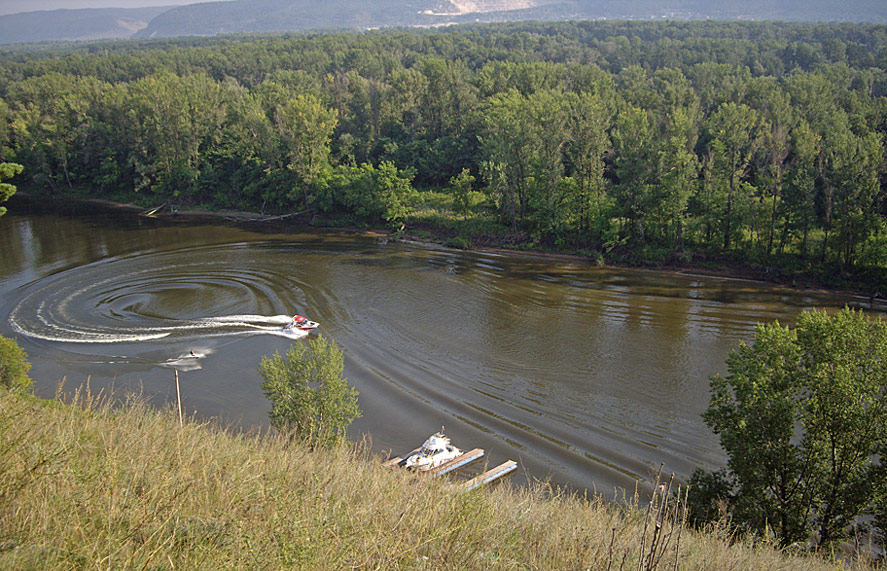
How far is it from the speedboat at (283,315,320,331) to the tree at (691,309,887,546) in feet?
63.9

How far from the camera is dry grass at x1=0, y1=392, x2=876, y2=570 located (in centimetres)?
609

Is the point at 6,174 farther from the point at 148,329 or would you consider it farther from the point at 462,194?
the point at 462,194

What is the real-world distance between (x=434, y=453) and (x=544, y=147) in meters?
30.7

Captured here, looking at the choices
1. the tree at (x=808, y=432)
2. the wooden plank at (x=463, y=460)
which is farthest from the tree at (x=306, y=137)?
→ the tree at (x=808, y=432)

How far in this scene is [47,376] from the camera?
82.0 ft

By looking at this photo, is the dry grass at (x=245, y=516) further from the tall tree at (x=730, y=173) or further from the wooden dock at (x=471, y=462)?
the tall tree at (x=730, y=173)

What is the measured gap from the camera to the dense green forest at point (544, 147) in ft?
117

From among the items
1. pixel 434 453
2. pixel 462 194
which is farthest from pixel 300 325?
pixel 462 194

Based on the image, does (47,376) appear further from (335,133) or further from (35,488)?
(335,133)

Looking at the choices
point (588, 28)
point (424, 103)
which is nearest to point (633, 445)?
point (424, 103)

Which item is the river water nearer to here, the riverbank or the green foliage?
the riverbank

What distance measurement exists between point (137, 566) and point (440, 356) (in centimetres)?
2120

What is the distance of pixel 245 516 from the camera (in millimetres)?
7105

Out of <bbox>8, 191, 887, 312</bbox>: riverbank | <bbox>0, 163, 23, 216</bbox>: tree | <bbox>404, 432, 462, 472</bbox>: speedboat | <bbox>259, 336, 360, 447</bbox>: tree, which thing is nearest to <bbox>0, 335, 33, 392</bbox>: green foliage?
<bbox>0, 163, 23, 216</bbox>: tree
